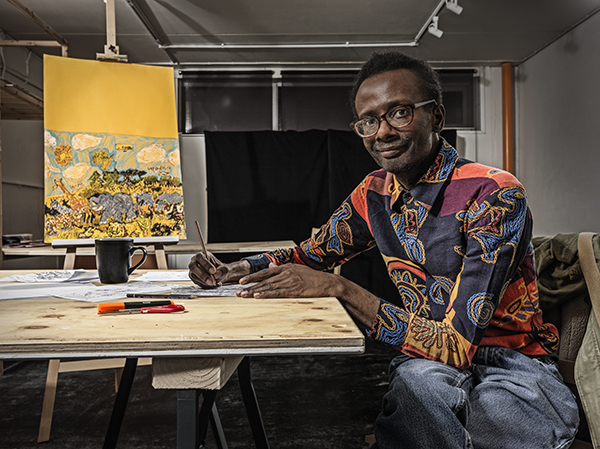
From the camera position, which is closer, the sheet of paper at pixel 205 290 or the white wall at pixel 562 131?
the sheet of paper at pixel 205 290

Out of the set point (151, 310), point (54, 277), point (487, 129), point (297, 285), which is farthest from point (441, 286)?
point (487, 129)

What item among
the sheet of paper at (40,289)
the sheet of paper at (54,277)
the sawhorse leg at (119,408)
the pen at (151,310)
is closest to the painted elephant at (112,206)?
the sheet of paper at (54,277)

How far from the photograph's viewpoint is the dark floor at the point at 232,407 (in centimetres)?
189

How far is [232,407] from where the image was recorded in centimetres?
220

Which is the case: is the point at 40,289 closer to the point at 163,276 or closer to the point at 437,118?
the point at 163,276

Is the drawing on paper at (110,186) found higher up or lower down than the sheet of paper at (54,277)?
higher up

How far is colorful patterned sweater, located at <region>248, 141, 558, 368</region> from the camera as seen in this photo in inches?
34.3

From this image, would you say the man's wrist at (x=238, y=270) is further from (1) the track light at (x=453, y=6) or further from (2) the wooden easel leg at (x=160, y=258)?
(1) the track light at (x=453, y=6)

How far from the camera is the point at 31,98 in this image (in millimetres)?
3279

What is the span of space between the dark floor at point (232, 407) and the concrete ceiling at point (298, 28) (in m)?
2.68

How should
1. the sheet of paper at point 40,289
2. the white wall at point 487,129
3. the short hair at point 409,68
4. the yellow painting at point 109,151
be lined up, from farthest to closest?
the white wall at point 487,129, the yellow painting at point 109,151, the short hair at point 409,68, the sheet of paper at point 40,289

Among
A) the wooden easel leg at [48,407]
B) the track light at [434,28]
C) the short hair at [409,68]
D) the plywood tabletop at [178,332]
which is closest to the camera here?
the plywood tabletop at [178,332]

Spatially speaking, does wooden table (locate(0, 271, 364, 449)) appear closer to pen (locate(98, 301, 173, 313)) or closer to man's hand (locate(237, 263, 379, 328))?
pen (locate(98, 301, 173, 313))

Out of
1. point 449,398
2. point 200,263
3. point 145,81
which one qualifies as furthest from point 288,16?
point 449,398
